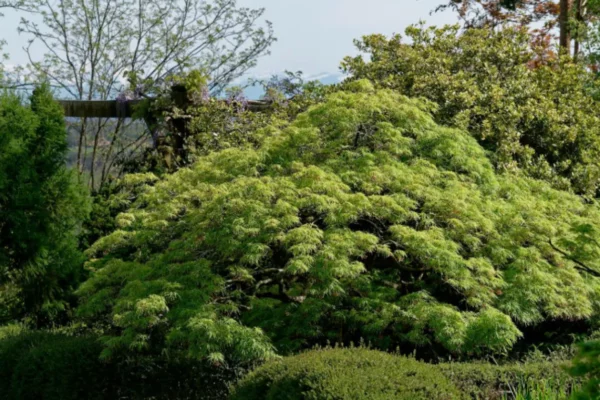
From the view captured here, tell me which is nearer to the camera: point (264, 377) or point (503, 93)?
point (264, 377)

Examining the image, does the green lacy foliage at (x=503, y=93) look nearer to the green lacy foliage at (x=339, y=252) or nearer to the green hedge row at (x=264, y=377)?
the green lacy foliage at (x=339, y=252)

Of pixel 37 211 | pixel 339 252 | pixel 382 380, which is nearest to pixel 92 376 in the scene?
pixel 339 252

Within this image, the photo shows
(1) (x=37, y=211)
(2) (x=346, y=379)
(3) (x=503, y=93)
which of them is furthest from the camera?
(3) (x=503, y=93)

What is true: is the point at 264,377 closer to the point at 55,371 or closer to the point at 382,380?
the point at 382,380

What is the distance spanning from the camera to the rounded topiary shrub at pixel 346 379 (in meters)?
4.18

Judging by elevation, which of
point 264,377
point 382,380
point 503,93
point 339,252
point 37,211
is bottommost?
point 264,377

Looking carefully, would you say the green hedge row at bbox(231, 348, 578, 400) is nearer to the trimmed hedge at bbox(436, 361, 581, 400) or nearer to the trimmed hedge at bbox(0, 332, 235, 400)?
the trimmed hedge at bbox(436, 361, 581, 400)

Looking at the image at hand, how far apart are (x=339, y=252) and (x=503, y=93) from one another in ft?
16.6

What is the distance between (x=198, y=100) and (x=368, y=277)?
548 centimetres

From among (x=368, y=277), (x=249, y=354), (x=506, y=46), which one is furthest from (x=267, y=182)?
(x=506, y=46)

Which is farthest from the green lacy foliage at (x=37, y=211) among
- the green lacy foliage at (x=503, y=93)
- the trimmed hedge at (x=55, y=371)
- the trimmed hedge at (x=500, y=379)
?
the trimmed hedge at (x=500, y=379)

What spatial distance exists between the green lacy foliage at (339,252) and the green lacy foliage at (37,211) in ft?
5.24

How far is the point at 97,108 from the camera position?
1141 cm

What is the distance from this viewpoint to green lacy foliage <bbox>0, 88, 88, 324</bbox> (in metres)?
8.29
